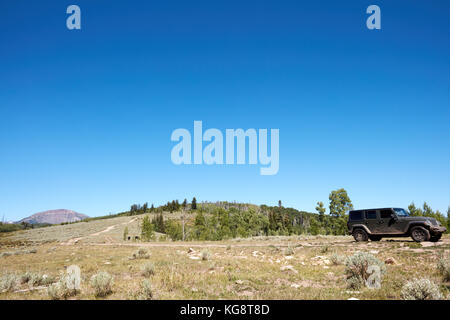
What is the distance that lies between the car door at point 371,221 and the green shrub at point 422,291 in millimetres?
12870

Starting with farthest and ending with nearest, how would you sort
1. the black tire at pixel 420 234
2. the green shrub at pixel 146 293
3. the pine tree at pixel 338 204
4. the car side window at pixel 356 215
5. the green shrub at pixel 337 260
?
the pine tree at pixel 338 204
the car side window at pixel 356 215
the black tire at pixel 420 234
the green shrub at pixel 337 260
the green shrub at pixel 146 293

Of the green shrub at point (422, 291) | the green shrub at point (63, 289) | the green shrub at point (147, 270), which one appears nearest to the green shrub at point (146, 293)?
the green shrub at point (63, 289)

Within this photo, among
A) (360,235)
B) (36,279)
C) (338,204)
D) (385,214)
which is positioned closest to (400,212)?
(385,214)

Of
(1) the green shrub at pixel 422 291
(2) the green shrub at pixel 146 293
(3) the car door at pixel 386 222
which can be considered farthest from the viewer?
(3) the car door at pixel 386 222

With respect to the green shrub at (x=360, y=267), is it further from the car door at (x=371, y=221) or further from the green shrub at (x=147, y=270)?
the car door at (x=371, y=221)

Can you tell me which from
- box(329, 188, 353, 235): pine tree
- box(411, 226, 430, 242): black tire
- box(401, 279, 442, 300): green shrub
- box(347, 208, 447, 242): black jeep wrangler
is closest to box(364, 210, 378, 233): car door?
box(347, 208, 447, 242): black jeep wrangler

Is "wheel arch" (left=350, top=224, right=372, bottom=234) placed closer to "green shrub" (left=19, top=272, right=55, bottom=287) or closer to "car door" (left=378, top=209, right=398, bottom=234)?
"car door" (left=378, top=209, right=398, bottom=234)

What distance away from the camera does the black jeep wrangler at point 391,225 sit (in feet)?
52.2

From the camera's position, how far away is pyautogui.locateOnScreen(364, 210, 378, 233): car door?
18.0 m
